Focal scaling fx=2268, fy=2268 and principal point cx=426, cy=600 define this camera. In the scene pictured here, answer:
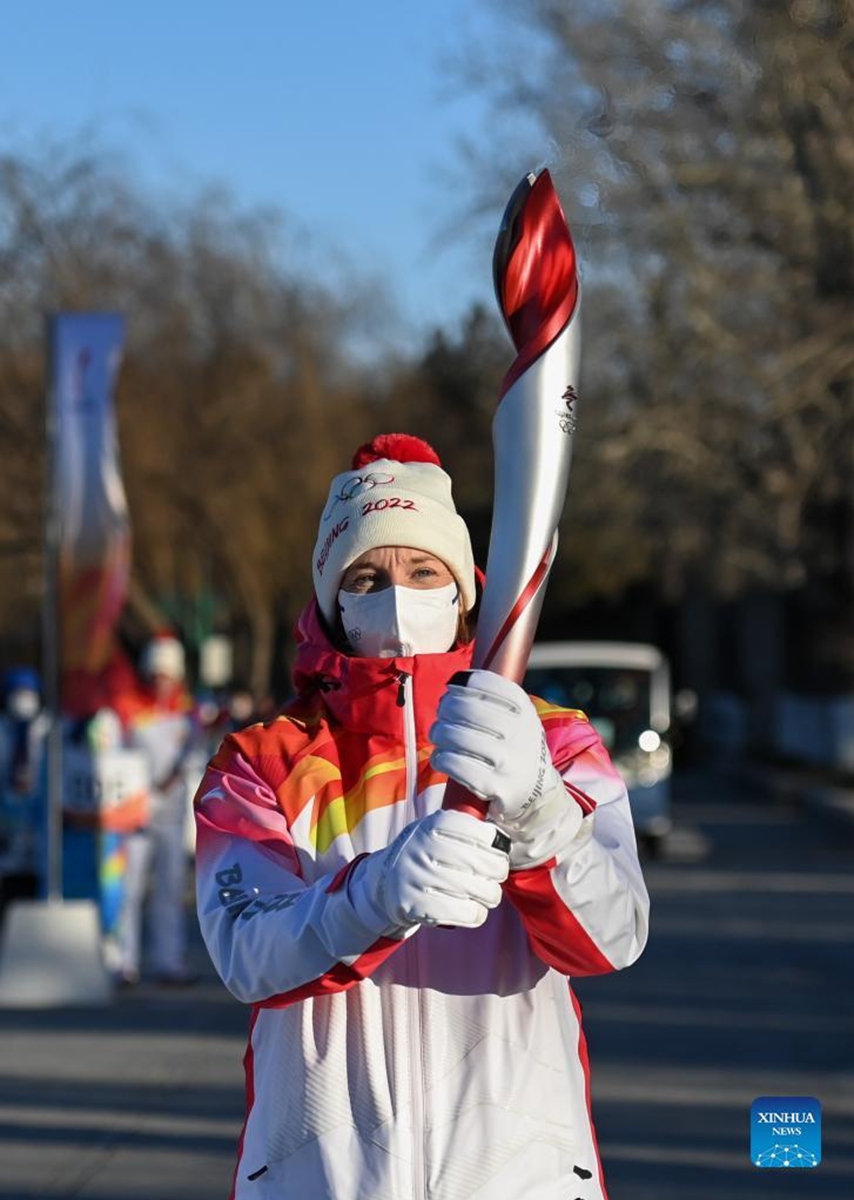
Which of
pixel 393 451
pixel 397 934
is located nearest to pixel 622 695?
pixel 393 451

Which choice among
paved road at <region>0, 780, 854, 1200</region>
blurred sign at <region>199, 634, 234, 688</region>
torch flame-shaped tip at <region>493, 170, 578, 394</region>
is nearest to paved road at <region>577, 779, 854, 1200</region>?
paved road at <region>0, 780, 854, 1200</region>

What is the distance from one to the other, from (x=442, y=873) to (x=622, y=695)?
19355 millimetres

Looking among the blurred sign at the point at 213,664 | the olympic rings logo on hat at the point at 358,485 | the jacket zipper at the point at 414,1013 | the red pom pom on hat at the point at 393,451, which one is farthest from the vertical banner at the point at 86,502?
the blurred sign at the point at 213,664

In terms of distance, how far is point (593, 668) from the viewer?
21984mm

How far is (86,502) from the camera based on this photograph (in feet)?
41.8

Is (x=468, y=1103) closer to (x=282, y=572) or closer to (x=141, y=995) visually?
(x=141, y=995)

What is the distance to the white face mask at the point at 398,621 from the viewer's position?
286cm

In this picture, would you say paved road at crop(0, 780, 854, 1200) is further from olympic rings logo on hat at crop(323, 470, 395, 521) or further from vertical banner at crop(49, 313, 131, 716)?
olympic rings logo on hat at crop(323, 470, 395, 521)

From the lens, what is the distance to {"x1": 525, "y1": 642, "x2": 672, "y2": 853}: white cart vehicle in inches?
824

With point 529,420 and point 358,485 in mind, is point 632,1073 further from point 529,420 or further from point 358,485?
point 529,420

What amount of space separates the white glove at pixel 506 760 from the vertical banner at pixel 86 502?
982cm

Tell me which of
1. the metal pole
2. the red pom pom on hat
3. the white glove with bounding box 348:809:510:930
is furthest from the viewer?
the metal pole

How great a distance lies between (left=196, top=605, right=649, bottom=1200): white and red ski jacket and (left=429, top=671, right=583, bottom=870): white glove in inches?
2.2

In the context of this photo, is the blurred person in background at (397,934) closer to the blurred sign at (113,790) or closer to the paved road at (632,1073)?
the paved road at (632,1073)
